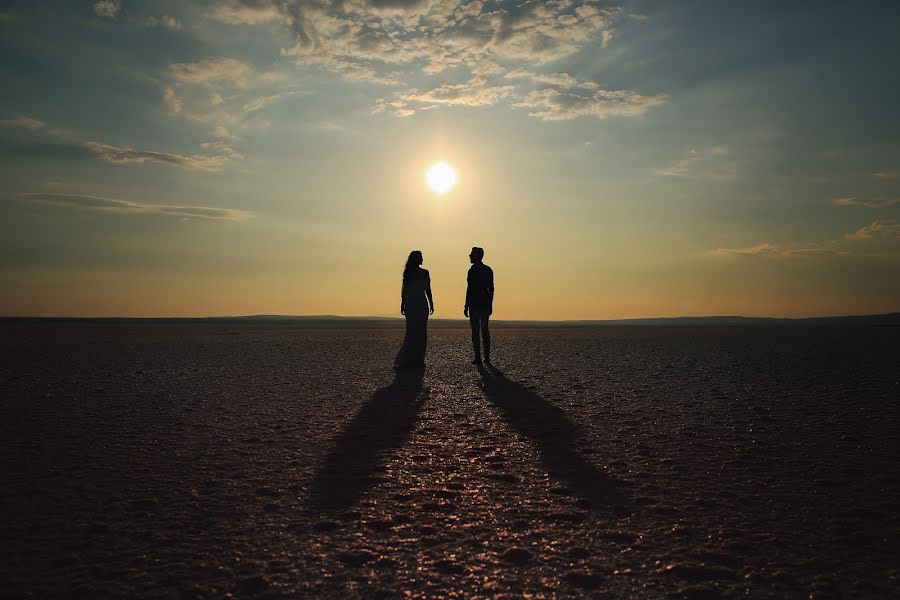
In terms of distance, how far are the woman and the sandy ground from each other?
13.3 feet

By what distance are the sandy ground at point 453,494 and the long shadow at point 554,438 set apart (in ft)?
0.10

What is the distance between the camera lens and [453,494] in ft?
14.4

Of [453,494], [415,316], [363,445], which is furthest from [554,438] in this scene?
[415,316]

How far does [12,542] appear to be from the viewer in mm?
3479

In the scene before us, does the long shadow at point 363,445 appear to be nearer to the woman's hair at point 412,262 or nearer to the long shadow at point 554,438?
the long shadow at point 554,438

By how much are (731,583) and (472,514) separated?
5.09 ft

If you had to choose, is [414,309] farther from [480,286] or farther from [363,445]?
[363,445]

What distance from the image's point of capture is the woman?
43.7ft

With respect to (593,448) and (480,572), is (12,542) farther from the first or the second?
(593,448)

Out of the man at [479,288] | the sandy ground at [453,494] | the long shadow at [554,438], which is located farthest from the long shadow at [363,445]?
the man at [479,288]

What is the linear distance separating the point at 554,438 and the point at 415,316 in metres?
7.40

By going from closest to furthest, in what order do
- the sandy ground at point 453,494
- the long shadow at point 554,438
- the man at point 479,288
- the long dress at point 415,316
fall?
the sandy ground at point 453,494 < the long shadow at point 554,438 < the man at point 479,288 < the long dress at point 415,316

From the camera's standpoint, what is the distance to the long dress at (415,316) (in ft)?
43.8

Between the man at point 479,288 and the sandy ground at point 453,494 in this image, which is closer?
the sandy ground at point 453,494
